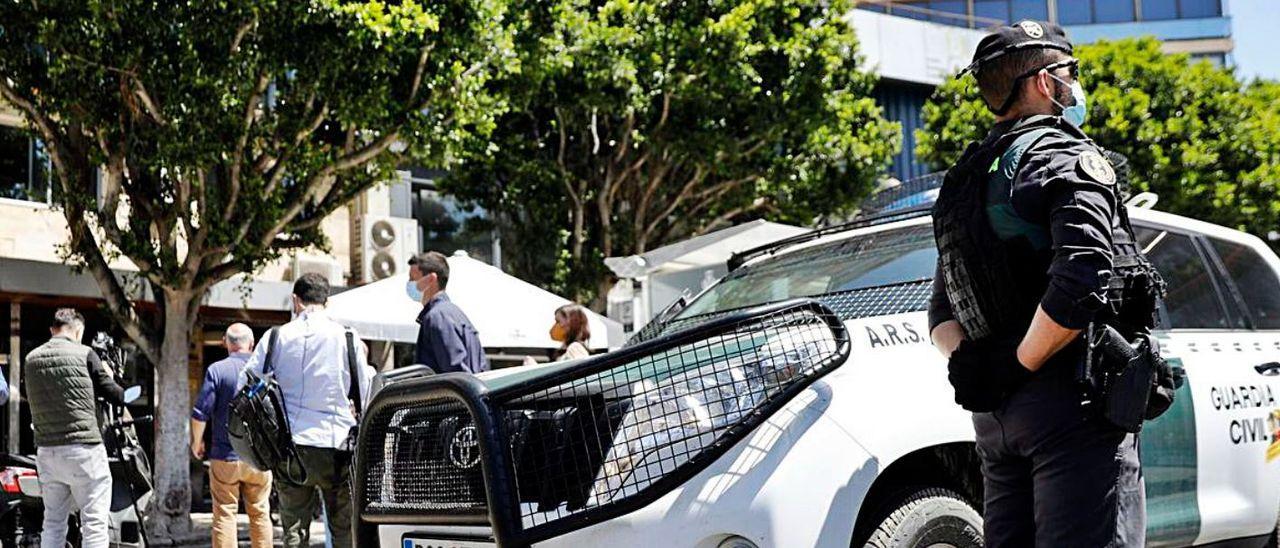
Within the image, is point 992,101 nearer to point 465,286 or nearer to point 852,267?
point 852,267

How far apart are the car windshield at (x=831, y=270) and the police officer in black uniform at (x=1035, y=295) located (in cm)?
161

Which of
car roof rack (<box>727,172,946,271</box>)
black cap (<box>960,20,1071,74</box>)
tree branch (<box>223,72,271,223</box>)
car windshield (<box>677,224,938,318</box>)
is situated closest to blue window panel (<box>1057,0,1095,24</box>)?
tree branch (<box>223,72,271,223</box>)

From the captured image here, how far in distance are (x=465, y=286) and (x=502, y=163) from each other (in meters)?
7.07

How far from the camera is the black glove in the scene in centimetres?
304

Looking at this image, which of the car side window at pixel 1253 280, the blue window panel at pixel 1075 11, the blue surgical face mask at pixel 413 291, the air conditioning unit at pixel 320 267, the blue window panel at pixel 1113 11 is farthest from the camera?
→ the blue window panel at pixel 1113 11

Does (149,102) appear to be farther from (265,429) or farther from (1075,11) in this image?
(1075,11)

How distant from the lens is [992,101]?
10.9 feet

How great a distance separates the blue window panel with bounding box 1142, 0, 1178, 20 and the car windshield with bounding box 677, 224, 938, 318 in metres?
43.2

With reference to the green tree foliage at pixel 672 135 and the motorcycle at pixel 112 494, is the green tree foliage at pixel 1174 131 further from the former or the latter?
the motorcycle at pixel 112 494

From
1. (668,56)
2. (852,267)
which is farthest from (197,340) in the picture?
(852,267)

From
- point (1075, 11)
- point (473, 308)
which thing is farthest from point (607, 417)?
point (1075, 11)

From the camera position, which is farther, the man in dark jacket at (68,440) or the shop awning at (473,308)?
the shop awning at (473,308)

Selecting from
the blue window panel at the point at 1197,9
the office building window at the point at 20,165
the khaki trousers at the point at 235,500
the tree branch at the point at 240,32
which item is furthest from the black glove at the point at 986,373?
the blue window panel at the point at 1197,9

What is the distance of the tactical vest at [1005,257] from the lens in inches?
119
